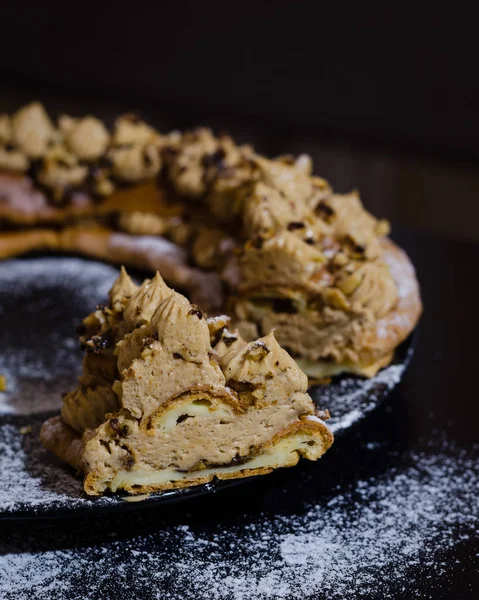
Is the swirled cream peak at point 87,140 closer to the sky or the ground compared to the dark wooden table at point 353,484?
closer to the sky

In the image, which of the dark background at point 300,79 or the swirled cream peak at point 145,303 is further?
the dark background at point 300,79

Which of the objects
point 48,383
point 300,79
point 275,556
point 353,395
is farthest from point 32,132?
point 300,79

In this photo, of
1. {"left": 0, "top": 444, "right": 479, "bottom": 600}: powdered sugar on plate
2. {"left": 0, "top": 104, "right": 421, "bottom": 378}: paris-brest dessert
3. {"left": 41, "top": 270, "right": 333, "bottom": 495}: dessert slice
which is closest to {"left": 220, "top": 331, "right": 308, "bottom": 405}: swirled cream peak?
{"left": 41, "top": 270, "right": 333, "bottom": 495}: dessert slice

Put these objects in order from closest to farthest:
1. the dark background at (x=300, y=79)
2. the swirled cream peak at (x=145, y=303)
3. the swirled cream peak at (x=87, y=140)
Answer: the swirled cream peak at (x=145, y=303) < the swirled cream peak at (x=87, y=140) < the dark background at (x=300, y=79)

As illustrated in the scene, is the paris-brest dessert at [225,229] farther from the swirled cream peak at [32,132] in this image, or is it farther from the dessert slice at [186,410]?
the dessert slice at [186,410]

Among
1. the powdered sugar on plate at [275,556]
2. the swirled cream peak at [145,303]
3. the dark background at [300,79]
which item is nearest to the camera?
the powdered sugar on plate at [275,556]

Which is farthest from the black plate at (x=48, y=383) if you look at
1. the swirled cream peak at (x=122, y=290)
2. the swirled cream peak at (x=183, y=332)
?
the swirled cream peak at (x=122, y=290)

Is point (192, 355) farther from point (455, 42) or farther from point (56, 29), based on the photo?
point (56, 29)
